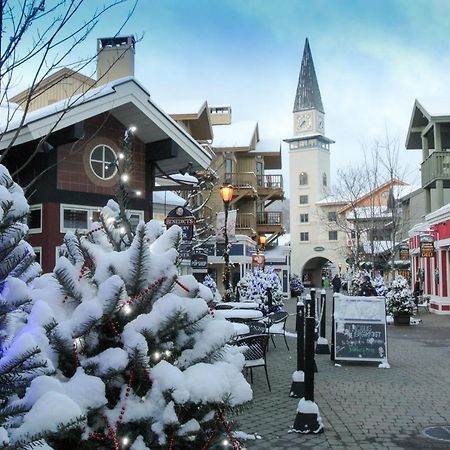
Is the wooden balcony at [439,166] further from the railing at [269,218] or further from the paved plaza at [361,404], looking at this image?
the railing at [269,218]

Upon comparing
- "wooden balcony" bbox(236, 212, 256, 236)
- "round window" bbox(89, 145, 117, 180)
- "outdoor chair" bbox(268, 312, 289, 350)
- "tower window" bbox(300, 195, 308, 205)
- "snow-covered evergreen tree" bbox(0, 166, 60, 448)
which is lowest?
"outdoor chair" bbox(268, 312, 289, 350)

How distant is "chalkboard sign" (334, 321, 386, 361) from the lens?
10.9m

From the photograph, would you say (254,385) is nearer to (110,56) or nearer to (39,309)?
(39,309)

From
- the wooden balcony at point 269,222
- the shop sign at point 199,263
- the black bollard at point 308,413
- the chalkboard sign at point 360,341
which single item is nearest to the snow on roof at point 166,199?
the shop sign at point 199,263

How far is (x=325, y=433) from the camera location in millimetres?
6410

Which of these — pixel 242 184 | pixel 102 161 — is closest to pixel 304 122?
pixel 242 184

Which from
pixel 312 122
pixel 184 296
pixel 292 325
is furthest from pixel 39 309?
pixel 312 122

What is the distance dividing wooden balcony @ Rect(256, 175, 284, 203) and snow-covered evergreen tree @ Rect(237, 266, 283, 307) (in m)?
23.6

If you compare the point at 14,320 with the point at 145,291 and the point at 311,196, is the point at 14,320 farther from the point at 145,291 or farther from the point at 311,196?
the point at 311,196

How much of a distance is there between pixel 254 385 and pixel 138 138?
7.64 meters

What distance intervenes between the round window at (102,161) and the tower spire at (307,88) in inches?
3582

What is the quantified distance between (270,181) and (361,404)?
3498cm

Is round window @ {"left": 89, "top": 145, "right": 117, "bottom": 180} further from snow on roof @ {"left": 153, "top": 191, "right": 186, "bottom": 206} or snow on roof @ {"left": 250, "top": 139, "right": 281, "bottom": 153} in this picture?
snow on roof @ {"left": 250, "top": 139, "right": 281, "bottom": 153}

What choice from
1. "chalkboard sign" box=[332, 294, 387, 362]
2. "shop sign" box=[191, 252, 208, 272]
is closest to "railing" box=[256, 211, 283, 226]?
"shop sign" box=[191, 252, 208, 272]
